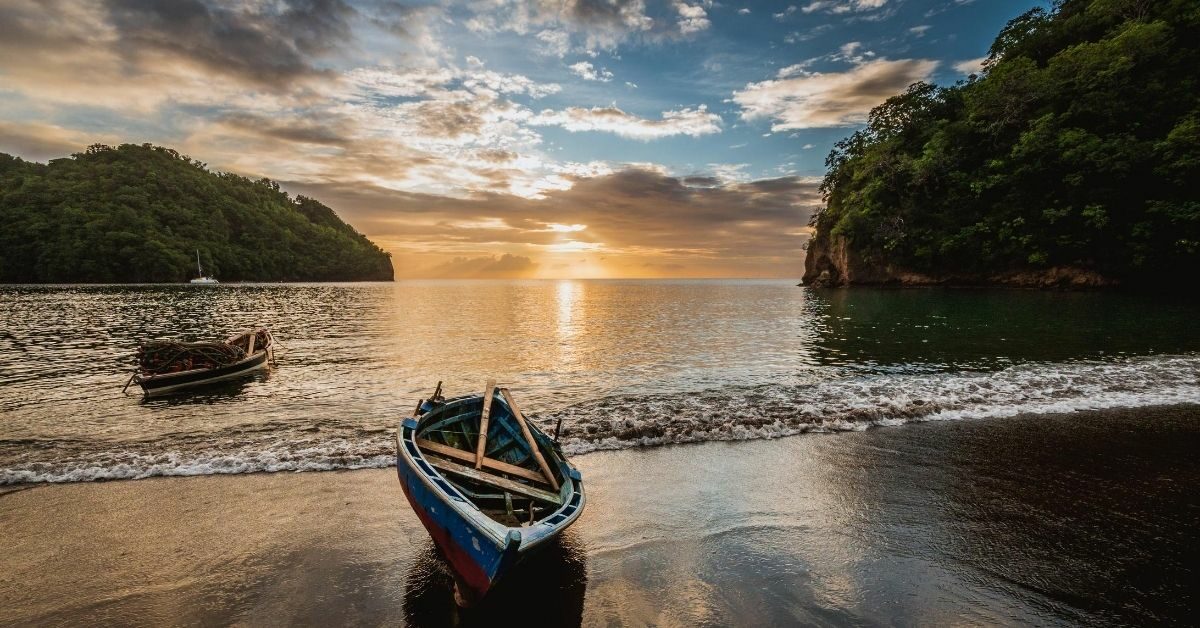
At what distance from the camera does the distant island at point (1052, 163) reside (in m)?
45.2

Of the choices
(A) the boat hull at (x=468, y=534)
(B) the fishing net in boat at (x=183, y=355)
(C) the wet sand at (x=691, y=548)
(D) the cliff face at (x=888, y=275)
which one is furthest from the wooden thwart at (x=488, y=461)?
(D) the cliff face at (x=888, y=275)

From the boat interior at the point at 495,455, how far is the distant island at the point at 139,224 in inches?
5569

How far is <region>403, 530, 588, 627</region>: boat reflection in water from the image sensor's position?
5434 mm

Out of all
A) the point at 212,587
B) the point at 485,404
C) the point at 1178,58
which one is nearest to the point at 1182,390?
the point at 485,404

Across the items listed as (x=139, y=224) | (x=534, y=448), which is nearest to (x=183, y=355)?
(x=534, y=448)

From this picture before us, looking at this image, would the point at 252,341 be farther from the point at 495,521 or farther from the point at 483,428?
the point at 495,521

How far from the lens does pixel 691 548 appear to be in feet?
22.4

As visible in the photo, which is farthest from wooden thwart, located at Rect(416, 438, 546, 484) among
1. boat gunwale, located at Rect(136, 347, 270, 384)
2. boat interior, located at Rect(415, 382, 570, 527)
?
boat gunwale, located at Rect(136, 347, 270, 384)

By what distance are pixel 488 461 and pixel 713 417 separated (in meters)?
7.70

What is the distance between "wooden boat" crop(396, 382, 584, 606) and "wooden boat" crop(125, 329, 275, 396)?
14.6 m

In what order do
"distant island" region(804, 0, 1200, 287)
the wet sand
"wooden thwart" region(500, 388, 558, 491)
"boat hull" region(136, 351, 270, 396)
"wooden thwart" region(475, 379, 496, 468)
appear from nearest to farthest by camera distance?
the wet sand → "wooden thwart" region(500, 388, 558, 491) → "wooden thwart" region(475, 379, 496, 468) → "boat hull" region(136, 351, 270, 396) → "distant island" region(804, 0, 1200, 287)

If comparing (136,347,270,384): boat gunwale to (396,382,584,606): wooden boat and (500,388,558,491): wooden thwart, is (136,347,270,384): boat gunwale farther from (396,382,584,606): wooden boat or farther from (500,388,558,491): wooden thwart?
(500,388,558,491): wooden thwart

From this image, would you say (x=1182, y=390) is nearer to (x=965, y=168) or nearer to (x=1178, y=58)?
(x=1178, y=58)

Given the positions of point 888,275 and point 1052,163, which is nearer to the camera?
point 1052,163
